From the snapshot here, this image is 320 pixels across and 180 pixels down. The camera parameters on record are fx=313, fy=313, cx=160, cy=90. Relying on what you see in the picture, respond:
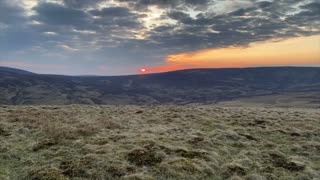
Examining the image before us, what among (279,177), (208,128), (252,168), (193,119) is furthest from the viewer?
(193,119)

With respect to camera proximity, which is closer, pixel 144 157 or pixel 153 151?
pixel 144 157

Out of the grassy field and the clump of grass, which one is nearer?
the grassy field

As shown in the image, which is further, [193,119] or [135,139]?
[193,119]

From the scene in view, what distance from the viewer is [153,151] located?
1819cm

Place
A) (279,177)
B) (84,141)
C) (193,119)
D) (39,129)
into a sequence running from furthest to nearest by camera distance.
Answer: (193,119) < (39,129) < (84,141) < (279,177)

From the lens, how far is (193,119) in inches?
1284

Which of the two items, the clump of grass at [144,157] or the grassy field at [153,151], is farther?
the clump of grass at [144,157]

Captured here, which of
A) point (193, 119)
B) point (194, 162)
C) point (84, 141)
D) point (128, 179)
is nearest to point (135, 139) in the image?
point (84, 141)

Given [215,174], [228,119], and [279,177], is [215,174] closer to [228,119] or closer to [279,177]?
[279,177]

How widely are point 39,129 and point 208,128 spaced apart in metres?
13.9

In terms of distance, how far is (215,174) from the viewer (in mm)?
15648

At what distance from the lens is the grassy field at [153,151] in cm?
1523

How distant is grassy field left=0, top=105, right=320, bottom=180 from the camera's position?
1523 cm

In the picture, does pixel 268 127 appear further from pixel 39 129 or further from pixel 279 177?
pixel 39 129
